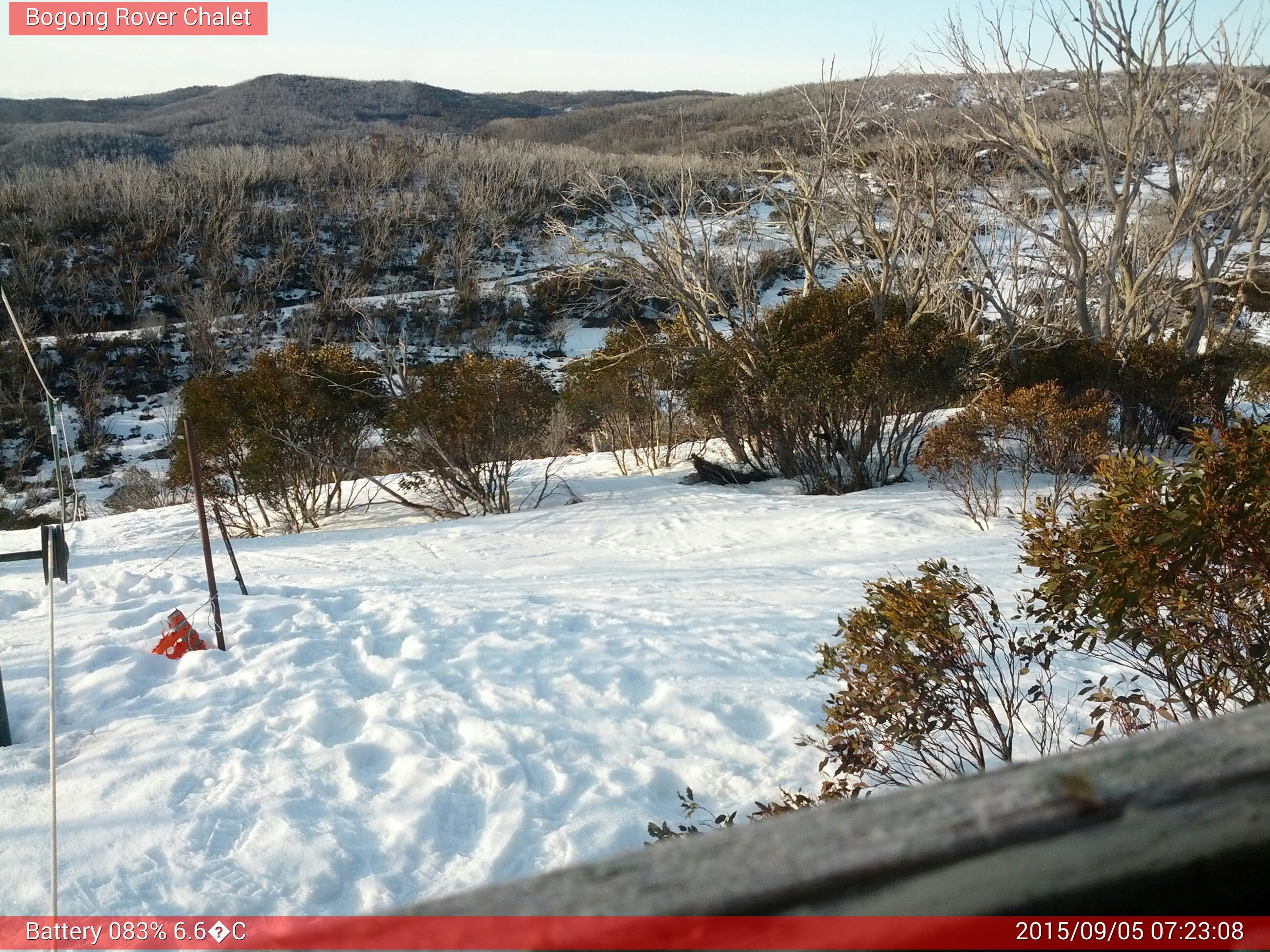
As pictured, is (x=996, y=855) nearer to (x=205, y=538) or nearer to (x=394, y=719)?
(x=394, y=719)

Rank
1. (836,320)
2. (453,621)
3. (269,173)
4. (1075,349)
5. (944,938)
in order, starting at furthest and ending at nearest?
(269,173) < (1075,349) < (836,320) < (453,621) < (944,938)

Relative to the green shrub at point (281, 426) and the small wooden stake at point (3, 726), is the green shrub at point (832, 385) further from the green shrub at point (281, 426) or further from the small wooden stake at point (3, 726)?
the small wooden stake at point (3, 726)

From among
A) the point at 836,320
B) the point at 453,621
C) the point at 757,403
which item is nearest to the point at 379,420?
the point at 757,403

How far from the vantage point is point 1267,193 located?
12.2 metres

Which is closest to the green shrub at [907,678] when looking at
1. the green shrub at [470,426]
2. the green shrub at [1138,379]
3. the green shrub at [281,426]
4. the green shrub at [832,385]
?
the green shrub at [832,385]

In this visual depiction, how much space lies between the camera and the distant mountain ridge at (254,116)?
4272 cm

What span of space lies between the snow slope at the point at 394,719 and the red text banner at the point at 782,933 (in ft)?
7.81

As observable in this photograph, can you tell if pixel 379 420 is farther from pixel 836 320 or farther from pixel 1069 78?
pixel 1069 78

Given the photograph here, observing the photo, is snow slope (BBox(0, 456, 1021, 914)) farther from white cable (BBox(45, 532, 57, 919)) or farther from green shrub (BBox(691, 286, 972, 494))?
green shrub (BBox(691, 286, 972, 494))

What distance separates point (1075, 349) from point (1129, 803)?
39.8 feet

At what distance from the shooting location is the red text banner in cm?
44

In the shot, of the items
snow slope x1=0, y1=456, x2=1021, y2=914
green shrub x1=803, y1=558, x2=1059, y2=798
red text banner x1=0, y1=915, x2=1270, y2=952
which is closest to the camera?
red text banner x1=0, y1=915, x2=1270, y2=952

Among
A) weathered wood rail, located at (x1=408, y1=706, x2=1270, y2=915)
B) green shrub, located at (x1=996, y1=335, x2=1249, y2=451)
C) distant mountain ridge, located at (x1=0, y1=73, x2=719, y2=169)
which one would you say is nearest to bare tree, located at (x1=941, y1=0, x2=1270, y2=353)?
green shrub, located at (x1=996, y1=335, x2=1249, y2=451)

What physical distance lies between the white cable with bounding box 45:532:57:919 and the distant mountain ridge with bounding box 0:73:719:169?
32.8 meters
